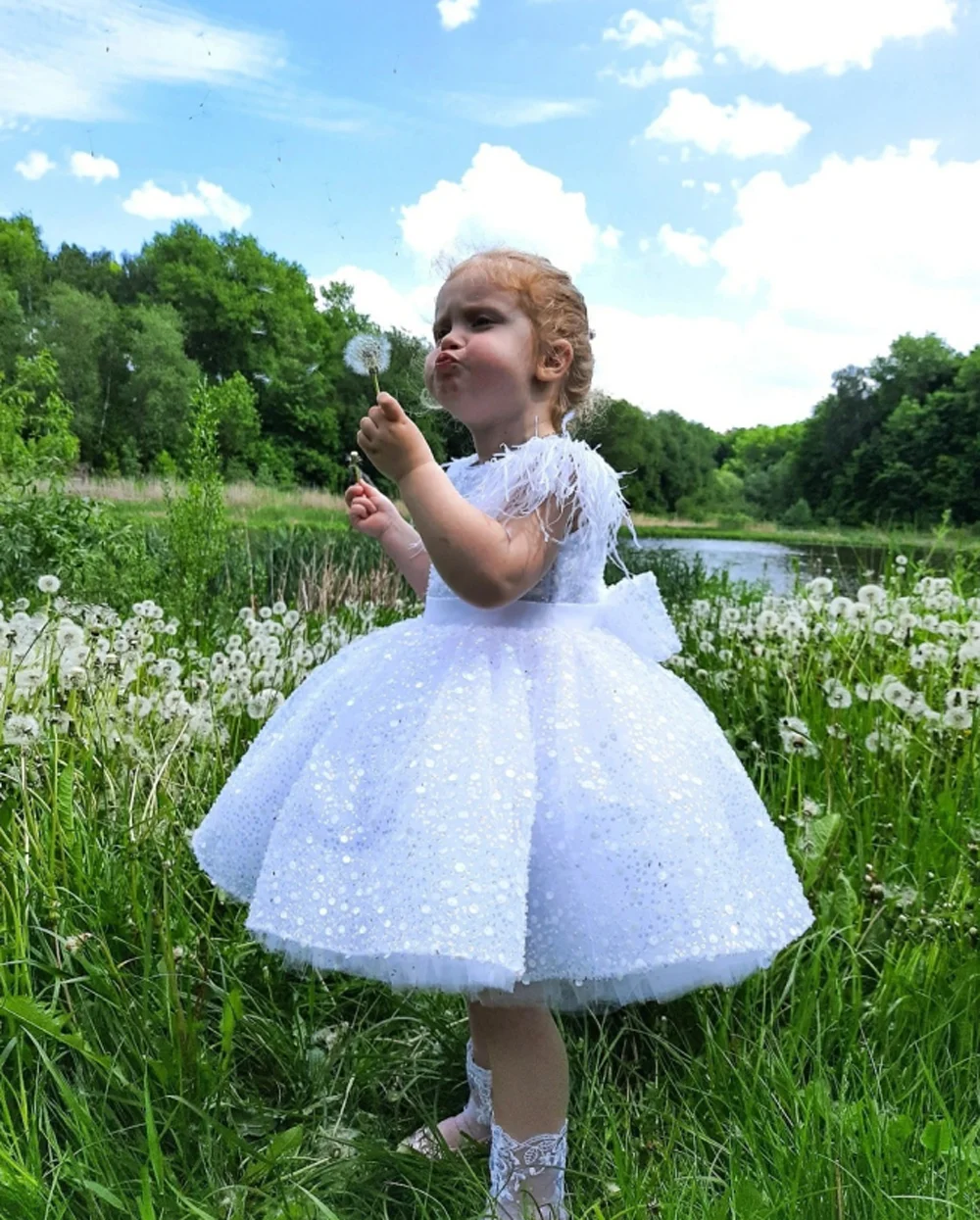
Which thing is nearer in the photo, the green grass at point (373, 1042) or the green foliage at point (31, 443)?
the green grass at point (373, 1042)

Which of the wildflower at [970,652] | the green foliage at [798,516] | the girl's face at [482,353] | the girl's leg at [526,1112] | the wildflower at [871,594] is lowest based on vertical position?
the girl's leg at [526,1112]

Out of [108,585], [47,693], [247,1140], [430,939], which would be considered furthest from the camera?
[108,585]

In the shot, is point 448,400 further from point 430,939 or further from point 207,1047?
point 207,1047

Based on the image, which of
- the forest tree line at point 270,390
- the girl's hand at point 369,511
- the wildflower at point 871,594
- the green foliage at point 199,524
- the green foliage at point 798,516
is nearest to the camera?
the girl's hand at point 369,511

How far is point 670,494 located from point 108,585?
25894 millimetres

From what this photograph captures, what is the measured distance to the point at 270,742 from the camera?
1694 mm

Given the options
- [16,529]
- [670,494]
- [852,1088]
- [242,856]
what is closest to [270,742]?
[242,856]

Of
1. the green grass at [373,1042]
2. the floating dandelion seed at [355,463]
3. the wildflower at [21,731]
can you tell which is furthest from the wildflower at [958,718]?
the wildflower at [21,731]

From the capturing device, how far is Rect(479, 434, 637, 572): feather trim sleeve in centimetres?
154

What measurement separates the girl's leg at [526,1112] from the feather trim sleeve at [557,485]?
2.57 ft

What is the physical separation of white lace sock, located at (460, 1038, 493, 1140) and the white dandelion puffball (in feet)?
4.16

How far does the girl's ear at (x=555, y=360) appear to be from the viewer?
1.68 meters

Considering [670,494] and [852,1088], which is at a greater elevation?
[670,494]

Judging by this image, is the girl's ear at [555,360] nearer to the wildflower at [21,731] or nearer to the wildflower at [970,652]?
the wildflower at [21,731]
